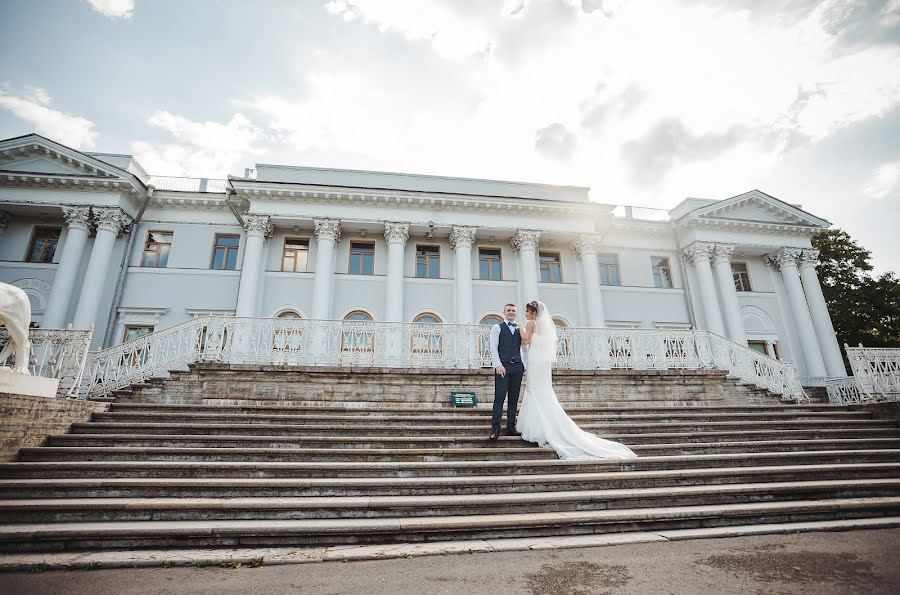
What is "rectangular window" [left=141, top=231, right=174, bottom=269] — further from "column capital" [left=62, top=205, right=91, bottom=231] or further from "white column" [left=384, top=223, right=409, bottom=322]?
"white column" [left=384, top=223, right=409, bottom=322]

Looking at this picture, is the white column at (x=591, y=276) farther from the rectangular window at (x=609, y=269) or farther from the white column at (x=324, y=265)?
the white column at (x=324, y=265)

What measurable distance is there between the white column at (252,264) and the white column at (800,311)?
25.2 meters

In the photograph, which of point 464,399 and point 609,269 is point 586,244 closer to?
point 609,269

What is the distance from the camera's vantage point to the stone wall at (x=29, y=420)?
5.39 m

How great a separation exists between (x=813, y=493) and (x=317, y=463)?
19.4 ft

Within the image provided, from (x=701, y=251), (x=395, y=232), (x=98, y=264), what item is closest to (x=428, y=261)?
(x=395, y=232)

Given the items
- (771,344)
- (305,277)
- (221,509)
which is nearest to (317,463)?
(221,509)

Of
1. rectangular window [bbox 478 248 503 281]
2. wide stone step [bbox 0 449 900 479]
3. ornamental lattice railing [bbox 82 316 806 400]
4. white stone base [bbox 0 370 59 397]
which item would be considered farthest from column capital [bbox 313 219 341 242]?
wide stone step [bbox 0 449 900 479]

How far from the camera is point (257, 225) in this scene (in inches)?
709

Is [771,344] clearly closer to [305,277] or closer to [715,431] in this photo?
[715,431]

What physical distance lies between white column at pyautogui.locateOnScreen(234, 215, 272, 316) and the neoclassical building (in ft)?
0.21

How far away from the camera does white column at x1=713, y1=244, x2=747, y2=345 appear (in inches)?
790

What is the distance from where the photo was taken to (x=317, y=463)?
5441mm

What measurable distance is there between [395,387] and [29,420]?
19.8 feet
